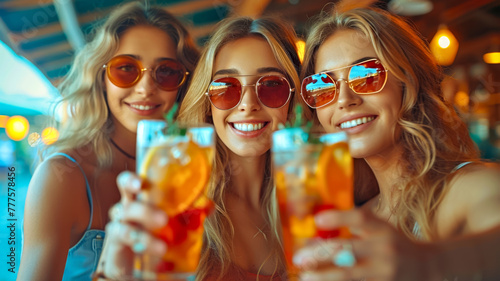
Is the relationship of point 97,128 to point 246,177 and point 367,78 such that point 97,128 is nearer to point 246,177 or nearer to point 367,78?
point 246,177

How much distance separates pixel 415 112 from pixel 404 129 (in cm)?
8

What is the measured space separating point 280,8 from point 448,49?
1.16 metres

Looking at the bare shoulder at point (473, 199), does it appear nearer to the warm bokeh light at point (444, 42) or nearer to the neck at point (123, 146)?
the neck at point (123, 146)

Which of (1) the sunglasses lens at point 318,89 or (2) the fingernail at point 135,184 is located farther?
(1) the sunglasses lens at point 318,89

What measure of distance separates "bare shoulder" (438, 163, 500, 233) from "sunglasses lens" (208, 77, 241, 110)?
699mm

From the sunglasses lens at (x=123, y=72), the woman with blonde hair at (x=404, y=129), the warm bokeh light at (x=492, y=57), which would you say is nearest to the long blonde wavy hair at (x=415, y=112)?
the woman with blonde hair at (x=404, y=129)

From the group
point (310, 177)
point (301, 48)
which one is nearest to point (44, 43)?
point (301, 48)

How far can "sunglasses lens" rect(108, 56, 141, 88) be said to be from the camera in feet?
4.59

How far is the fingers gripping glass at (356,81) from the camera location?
128 cm

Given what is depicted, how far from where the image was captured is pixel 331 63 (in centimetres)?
135

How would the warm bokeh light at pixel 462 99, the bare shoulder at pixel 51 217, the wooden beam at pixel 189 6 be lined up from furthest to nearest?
1. the warm bokeh light at pixel 462 99
2. the wooden beam at pixel 189 6
3. the bare shoulder at pixel 51 217

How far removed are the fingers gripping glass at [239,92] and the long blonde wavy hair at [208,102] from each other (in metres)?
0.08

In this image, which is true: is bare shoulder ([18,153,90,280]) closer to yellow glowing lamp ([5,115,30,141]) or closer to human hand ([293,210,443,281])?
yellow glowing lamp ([5,115,30,141])

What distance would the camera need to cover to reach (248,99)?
4.51 feet
